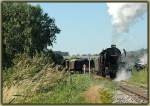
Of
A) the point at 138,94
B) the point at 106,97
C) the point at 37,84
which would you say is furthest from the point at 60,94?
the point at 138,94

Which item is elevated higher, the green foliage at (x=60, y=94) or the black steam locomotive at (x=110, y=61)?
the black steam locomotive at (x=110, y=61)

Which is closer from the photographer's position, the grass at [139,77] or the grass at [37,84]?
the grass at [37,84]

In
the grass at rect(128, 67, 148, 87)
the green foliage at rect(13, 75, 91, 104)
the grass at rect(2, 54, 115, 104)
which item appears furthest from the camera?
the grass at rect(128, 67, 148, 87)

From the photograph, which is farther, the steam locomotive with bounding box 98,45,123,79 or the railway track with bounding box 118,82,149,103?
the steam locomotive with bounding box 98,45,123,79

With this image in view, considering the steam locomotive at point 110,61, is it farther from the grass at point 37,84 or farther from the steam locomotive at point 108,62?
the grass at point 37,84

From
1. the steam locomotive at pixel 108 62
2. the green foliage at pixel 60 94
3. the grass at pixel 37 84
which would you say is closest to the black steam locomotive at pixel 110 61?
the steam locomotive at pixel 108 62

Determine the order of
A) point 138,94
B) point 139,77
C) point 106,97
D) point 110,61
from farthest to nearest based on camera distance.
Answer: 1. point 110,61
2. point 139,77
3. point 138,94
4. point 106,97

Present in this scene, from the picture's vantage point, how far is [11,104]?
11.7 m

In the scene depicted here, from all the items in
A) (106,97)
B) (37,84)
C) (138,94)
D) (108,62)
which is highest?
(108,62)

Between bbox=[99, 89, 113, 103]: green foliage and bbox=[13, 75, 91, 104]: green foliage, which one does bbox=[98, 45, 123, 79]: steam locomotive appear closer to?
bbox=[13, 75, 91, 104]: green foliage

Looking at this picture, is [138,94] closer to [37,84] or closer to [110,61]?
[37,84]

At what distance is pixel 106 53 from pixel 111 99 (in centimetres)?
1663

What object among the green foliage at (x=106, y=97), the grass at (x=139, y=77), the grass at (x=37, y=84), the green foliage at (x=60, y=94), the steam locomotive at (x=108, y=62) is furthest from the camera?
the steam locomotive at (x=108, y=62)

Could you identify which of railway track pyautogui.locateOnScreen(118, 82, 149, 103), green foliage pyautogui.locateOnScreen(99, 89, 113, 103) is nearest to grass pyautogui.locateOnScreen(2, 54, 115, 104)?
green foliage pyautogui.locateOnScreen(99, 89, 113, 103)
